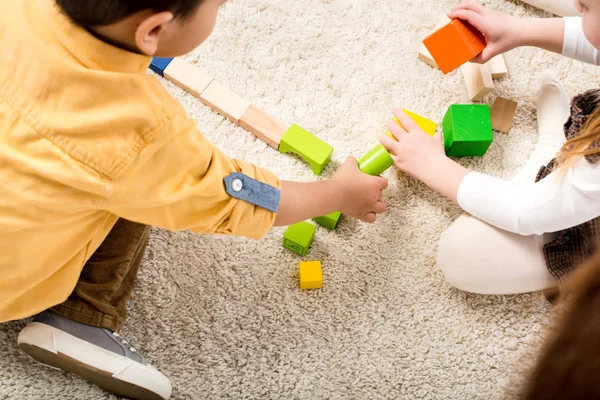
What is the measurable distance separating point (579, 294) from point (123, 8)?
0.50 m

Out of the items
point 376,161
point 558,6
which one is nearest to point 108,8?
point 376,161

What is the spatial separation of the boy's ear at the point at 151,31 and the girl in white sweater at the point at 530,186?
0.54 meters

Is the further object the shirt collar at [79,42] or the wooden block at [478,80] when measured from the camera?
the wooden block at [478,80]

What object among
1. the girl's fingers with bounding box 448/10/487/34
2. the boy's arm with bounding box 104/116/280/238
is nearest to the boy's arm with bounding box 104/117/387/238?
the boy's arm with bounding box 104/116/280/238

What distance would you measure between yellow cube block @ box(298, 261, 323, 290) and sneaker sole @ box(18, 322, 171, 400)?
29 centimetres

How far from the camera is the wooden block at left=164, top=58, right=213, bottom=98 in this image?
1.09 m

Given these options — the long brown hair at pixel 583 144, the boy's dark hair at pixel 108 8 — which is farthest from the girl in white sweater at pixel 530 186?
the boy's dark hair at pixel 108 8

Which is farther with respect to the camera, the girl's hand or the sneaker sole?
the girl's hand

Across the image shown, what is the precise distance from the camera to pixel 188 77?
109 centimetres

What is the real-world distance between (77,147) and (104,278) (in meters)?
0.35

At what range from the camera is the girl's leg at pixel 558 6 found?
3.79 ft

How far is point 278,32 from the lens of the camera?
1159 mm

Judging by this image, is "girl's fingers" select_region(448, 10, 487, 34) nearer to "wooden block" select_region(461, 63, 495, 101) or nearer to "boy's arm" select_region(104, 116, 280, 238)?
"wooden block" select_region(461, 63, 495, 101)

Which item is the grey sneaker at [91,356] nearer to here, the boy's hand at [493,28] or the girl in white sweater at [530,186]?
the girl in white sweater at [530,186]
